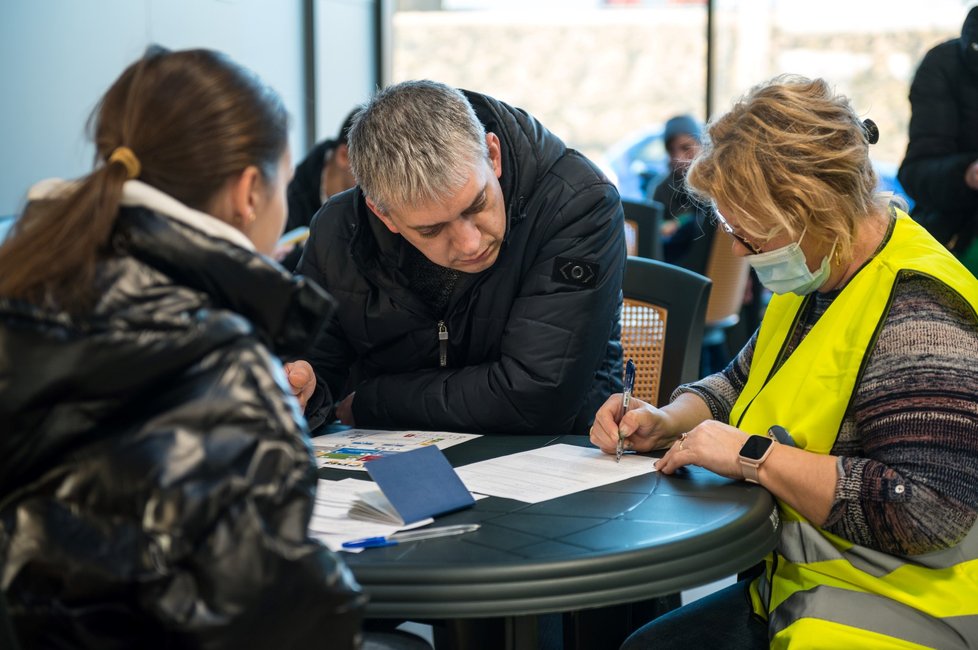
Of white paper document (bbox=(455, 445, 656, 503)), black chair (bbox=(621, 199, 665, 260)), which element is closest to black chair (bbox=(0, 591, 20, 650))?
white paper document (bbox=(455, 445, 656, 503))

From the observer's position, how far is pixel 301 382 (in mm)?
2037

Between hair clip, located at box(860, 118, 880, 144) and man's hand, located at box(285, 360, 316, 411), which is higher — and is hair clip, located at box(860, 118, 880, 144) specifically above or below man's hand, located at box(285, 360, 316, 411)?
above

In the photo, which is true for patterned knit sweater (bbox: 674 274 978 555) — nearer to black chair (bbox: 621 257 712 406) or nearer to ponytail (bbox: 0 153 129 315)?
black chair (bbox: 621 257 712 406)

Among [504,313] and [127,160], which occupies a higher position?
[127,160]

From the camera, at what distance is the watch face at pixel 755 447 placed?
1544 millimetres

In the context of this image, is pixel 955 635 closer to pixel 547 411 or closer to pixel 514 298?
pixel 547 411

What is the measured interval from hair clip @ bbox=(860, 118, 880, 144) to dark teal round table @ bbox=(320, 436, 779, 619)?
0.55 meters

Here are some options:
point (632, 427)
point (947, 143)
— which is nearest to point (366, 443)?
point (632, 427)

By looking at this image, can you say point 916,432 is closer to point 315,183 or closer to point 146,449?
point 146,449

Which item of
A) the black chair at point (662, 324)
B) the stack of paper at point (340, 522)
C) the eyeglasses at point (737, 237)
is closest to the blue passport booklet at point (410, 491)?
the stack of paper at point (340, 522)

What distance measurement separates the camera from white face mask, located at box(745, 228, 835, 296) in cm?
162

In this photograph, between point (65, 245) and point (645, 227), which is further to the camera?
point (645, 227)

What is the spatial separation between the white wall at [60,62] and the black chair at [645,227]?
4.61ft

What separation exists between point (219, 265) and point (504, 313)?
1089 millimetres
